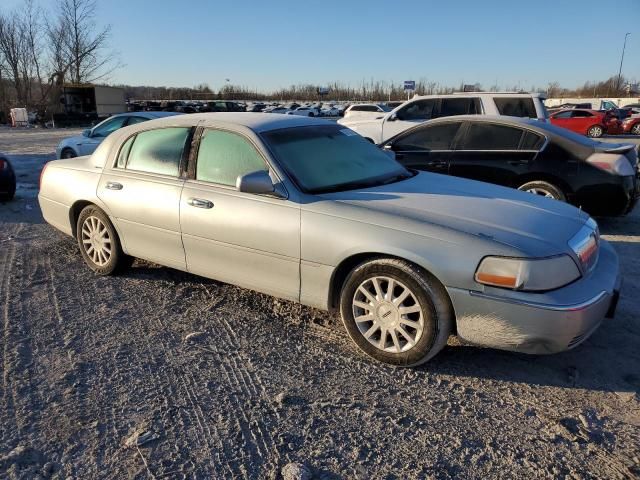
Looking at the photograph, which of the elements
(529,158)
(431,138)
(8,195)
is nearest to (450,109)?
(431,138)

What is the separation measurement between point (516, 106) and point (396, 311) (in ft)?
26.8

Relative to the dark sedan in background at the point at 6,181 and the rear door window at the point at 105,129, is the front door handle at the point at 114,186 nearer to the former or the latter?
the dark sedan in background at the point at 6,181

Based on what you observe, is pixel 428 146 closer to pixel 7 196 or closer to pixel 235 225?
pixel 235 225

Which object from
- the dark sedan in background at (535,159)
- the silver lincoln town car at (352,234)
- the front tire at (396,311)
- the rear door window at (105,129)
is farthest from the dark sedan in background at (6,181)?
the front tire at (396,311)

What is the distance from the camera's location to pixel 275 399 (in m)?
2.86

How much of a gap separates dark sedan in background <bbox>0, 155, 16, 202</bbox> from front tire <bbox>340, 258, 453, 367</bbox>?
731 centimetres

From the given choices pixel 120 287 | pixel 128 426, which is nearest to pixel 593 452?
pixel 128 426

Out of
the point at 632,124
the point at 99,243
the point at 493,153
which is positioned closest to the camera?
the point at 99,243

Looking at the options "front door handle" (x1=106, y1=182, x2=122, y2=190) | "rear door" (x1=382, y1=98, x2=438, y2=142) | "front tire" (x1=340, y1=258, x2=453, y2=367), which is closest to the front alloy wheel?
"front tire" (x1=340, y1=258, x2=453, y2=367)

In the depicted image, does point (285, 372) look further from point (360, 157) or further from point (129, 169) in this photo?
point (129, 169)

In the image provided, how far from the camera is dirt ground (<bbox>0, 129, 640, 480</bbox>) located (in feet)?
7.78

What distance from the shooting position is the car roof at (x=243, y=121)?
3939mm

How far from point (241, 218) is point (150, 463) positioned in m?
1.77

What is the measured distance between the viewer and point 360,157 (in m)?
4.20
